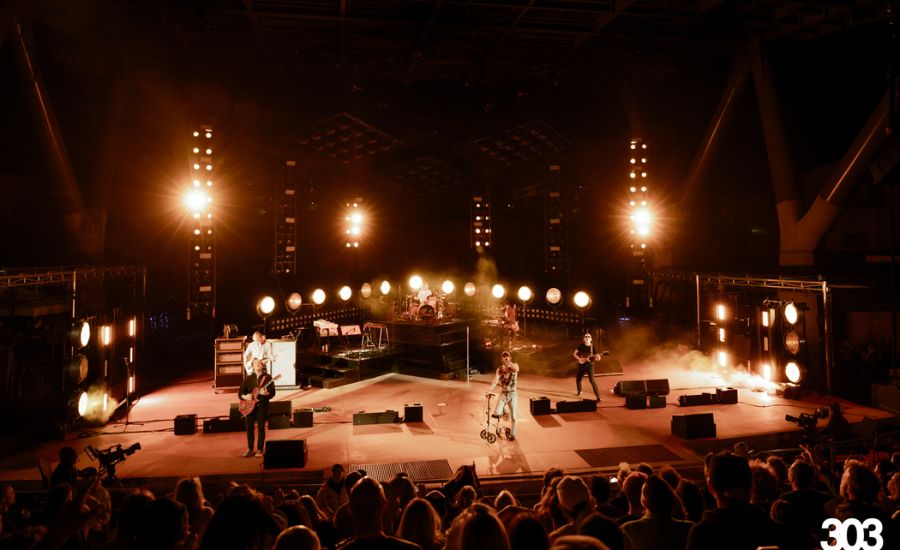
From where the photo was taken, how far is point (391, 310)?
861 inches

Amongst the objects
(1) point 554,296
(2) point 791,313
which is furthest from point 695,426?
(1) point 554,296

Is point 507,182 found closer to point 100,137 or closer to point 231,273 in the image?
point 231,273

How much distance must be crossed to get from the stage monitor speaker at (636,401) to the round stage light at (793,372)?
13.0 feet

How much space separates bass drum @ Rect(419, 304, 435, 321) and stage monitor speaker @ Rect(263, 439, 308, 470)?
10.2 m

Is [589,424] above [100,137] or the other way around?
the other way around

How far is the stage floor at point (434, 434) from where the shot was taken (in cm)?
878

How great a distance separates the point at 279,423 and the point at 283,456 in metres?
2.64

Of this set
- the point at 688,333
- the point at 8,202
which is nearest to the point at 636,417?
the point at 688,333

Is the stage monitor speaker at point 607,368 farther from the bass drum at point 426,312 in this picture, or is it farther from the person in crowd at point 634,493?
the person in crowd at point 634,493

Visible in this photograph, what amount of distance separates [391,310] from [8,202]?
518 inches

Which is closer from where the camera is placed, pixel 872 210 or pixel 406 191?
pixel 872 210

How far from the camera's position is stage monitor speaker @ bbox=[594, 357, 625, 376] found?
1576 centimetres

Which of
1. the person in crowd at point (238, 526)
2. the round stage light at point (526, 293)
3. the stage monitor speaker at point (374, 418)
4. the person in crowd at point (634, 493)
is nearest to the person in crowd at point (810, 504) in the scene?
the person in crowd at point (634, 493)

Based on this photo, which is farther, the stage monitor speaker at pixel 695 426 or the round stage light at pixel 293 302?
the round stage light at pixel 293 302
